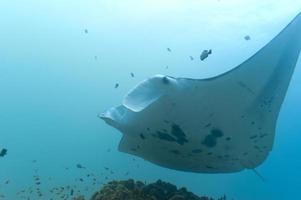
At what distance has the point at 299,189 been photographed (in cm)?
2725

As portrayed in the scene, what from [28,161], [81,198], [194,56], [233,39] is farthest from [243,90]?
[28,161]

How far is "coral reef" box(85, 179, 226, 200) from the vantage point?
457 centimetres

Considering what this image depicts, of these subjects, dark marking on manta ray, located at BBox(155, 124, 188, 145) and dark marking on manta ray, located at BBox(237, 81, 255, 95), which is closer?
dark marking on manta ray, located at BBox(237, 81, 255, 95)

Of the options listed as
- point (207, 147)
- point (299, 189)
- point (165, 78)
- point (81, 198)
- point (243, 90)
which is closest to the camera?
point (165, 78)

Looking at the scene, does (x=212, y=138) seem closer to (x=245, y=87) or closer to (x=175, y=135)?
(x=175, y=135)

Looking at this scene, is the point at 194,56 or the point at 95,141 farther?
the point at 95,141

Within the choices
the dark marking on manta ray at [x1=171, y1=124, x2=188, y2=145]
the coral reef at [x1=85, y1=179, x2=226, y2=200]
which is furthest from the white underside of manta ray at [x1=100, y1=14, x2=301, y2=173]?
the coral reef at [x1=85, y1=179, x2=226, y2=200]

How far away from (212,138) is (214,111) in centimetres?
40

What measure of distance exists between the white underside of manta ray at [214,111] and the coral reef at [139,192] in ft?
1.38

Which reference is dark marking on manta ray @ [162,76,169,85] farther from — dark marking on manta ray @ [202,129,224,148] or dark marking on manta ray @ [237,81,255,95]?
dark marking on manta ray @ [202,129,224,148]

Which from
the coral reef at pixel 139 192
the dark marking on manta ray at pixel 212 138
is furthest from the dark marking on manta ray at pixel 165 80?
the coral reef at pixel 139 192

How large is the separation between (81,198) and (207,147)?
6.53ft

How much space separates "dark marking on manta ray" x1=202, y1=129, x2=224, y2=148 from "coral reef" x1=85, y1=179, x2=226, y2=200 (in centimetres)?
84

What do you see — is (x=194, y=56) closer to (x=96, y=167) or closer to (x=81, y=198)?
(x=81, y=198)
